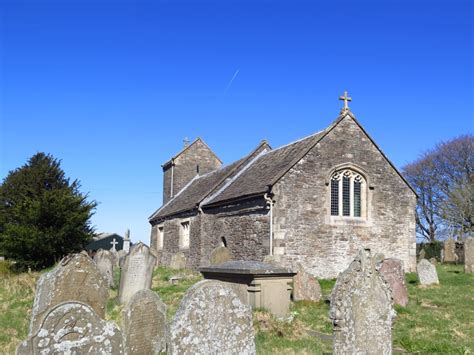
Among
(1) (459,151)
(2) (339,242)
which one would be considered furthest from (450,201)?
(2) (339,242)

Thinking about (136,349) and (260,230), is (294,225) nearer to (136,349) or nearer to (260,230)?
(260,230)

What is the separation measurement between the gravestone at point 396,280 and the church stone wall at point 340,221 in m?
5.35

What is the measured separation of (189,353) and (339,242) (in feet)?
48.5

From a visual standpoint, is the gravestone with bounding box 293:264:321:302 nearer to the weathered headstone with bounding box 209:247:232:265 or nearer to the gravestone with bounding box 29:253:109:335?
the gravestone with bounding box 29:253:109:335

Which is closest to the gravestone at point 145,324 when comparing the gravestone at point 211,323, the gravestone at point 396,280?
the gravestone at point 211,323

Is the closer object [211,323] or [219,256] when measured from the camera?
[211,323]

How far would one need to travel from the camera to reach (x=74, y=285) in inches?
364

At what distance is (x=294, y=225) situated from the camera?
18562mm

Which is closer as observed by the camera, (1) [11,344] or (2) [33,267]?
(1) [11,344]

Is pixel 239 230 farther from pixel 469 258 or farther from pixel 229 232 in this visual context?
pixel 469 258

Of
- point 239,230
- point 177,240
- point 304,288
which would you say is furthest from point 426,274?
point 177,240

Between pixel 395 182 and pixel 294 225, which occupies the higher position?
pixel 395 182

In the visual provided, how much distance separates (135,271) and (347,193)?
10.1 m

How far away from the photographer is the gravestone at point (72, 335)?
4457 millimetres
